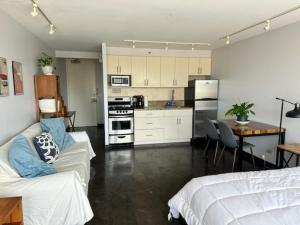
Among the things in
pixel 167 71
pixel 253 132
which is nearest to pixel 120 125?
pixel 167 71

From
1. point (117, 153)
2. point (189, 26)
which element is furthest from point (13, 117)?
point (189, 26)

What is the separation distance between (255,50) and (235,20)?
1.19 m

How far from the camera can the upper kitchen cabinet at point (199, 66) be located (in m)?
5.55

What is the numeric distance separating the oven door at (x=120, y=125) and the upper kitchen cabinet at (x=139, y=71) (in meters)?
0.90

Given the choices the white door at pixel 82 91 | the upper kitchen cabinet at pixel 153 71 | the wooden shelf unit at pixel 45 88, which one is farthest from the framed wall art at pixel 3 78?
the white door at pixel 82 91

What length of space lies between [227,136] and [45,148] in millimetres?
2599

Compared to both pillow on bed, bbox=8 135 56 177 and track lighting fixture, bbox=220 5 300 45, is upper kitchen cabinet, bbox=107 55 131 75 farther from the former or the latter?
pillow on bed, bbox=8 135 56 177

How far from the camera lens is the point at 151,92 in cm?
574

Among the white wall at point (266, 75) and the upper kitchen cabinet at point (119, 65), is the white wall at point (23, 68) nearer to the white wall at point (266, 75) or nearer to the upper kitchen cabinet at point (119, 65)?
the upper kitchen cabinet at point (119, 65)

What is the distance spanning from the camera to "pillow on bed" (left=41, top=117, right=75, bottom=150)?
3.23 meters

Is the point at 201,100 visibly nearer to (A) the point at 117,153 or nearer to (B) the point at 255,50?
(B) the point at 255,50

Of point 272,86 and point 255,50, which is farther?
point 255,50

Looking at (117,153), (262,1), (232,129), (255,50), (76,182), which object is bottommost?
(117,153)

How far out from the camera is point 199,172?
354 centimetres
